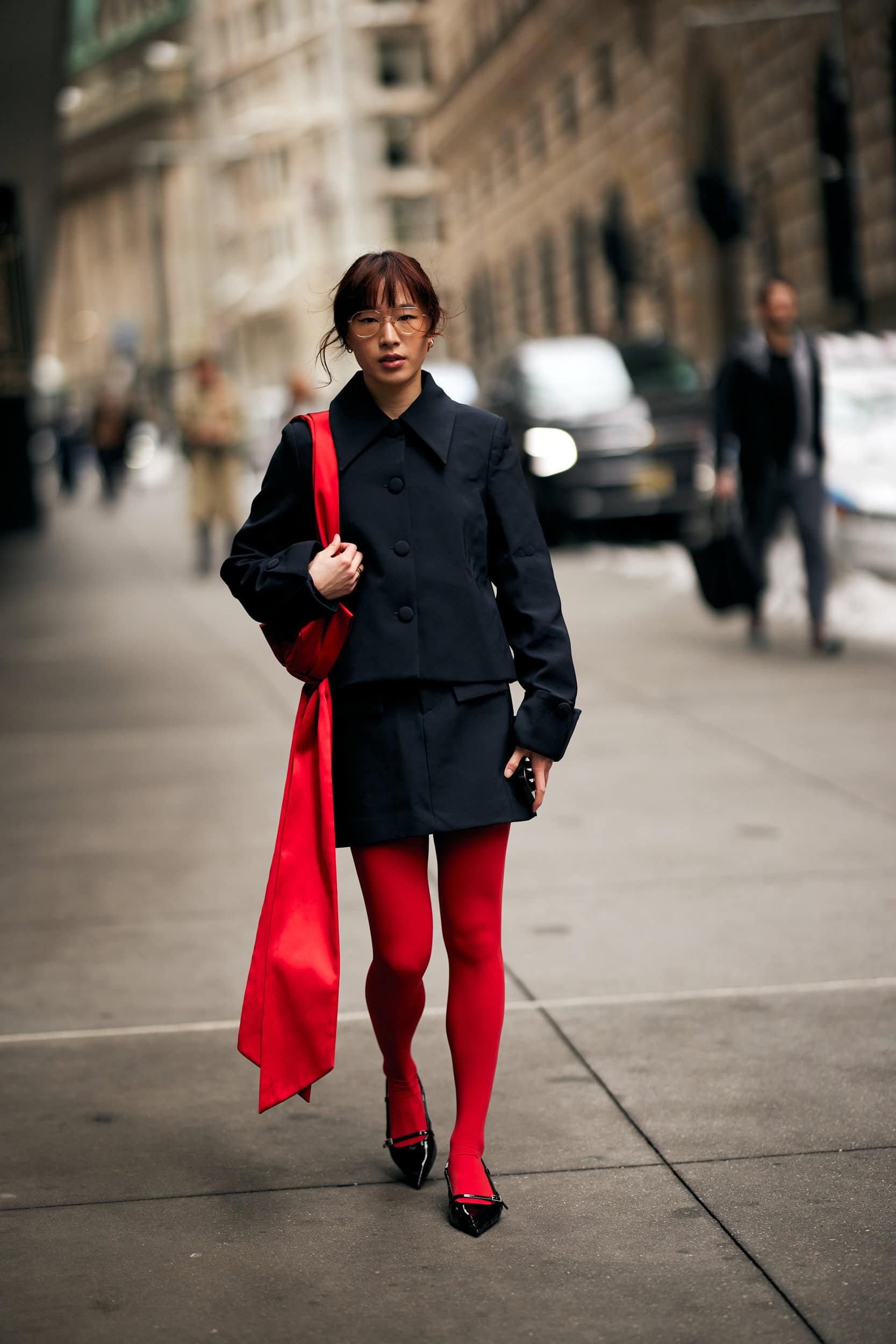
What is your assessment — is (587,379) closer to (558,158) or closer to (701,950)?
(701,950)

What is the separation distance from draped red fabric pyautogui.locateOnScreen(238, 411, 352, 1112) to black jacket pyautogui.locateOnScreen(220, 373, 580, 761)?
0.05 metres

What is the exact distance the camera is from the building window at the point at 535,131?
4222 centimetres

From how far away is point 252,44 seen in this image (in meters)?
93.4

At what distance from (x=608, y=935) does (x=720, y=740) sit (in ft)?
10.0

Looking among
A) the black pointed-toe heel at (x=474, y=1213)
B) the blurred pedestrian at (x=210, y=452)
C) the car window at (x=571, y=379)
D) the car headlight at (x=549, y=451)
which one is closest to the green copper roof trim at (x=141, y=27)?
the car window at (x=571, y=379)

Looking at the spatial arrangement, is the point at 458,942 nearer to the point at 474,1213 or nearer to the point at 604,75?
the point at 474,1213

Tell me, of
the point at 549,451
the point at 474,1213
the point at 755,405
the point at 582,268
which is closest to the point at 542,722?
the point at 474,1213

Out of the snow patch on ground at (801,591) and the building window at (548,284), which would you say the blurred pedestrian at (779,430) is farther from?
the building window at (548,284)

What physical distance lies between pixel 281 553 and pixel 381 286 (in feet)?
1.64

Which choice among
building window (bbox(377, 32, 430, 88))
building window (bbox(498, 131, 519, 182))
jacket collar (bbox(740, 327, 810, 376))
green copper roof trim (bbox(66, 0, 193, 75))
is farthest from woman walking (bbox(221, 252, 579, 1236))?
building window (bbox(377, 32, 430, 88))

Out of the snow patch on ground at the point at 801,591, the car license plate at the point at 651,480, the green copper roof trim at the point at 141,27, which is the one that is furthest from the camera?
the green copper roof trim at the point at 141,27

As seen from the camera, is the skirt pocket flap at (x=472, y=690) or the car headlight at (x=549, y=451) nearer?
the skirt pocket flap at (x=472, y=690)

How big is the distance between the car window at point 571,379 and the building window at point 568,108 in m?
21.7

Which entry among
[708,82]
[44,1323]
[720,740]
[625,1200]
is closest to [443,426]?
[625,1200]
